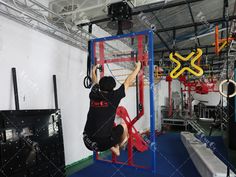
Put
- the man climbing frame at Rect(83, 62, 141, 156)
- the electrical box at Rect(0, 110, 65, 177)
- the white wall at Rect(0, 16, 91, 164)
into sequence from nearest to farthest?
the man climbing frame at Rect(83, 62, 141, 156) → the electrical box at Rect(0, 110, 65, 177) → the white wall at Rect(0, 16, 91, 164)

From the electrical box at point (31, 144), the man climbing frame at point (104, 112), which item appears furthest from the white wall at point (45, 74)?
the man climbing frame at point (104, 112)

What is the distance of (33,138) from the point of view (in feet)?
10.2

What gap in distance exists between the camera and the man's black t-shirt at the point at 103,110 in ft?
8.17

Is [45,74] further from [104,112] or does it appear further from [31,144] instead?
[104,112]

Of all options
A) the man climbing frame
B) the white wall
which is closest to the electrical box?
the white wall

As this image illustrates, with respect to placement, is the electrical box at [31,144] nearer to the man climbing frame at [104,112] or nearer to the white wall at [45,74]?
the white wall at [45,74]

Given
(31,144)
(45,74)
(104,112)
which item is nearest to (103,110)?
(104,112)

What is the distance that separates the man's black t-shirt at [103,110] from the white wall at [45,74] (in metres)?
1.51

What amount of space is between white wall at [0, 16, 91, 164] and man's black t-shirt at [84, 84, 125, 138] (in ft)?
4.95

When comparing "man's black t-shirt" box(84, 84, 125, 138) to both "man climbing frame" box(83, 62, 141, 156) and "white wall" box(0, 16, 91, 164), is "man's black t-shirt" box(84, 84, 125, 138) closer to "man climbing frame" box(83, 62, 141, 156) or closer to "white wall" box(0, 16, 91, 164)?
"man climbing frame" box(83, 62, 141, 156)

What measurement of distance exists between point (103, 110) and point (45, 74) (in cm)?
185

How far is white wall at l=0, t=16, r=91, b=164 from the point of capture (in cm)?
308

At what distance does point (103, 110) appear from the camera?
2498 mm

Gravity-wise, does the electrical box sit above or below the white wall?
below
